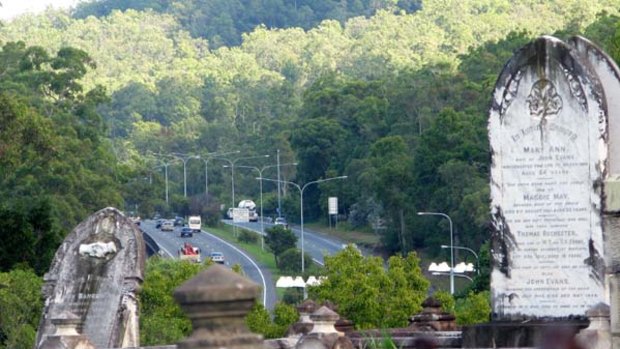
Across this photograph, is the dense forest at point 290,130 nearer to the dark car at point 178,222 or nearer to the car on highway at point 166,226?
the car on highway at point 166,226

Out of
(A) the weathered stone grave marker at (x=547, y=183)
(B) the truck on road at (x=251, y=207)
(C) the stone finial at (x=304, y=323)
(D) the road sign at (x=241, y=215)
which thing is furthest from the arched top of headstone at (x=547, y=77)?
(B) the truck on road at (x=251, y=207)

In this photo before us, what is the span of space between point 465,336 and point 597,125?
2.06 metres

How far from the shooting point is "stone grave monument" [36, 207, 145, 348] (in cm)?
1742

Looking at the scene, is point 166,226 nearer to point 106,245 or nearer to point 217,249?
point 217,249

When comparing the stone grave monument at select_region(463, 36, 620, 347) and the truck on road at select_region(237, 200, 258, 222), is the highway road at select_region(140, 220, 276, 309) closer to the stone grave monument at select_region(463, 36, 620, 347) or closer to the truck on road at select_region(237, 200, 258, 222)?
the truck on road at select_region(237, 200, 258, 222)

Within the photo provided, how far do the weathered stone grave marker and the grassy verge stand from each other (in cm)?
8349

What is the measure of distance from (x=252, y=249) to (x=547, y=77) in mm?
103021

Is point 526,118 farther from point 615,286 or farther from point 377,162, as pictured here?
point 377,162

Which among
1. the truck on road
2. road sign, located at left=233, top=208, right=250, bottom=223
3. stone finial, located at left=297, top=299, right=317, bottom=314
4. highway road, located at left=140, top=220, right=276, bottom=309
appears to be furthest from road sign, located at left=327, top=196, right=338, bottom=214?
stone finial, located at left=297, top=299, right=317, bottom=314

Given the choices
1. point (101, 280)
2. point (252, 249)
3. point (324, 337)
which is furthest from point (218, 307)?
point (252, 249)

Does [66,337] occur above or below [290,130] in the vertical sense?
below

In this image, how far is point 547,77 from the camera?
16.0 m

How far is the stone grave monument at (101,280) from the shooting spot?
17422 mm

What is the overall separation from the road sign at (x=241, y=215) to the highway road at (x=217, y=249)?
124 inches
